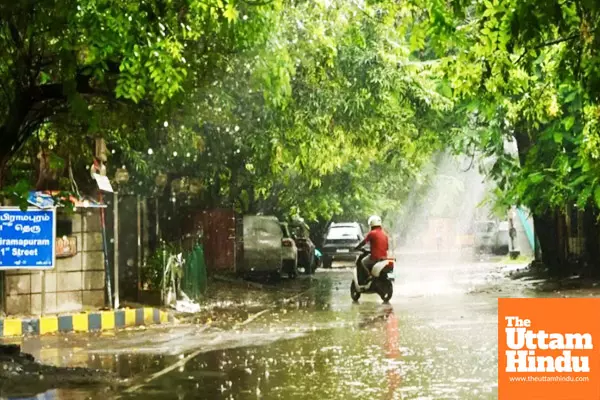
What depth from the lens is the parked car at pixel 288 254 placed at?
102 ft

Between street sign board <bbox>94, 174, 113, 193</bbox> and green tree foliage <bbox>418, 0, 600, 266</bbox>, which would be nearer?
green tree foliage <bbox>418, 0, 600, 266</bbox>

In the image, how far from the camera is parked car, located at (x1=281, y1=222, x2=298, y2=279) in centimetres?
3097

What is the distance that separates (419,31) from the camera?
10.0 m

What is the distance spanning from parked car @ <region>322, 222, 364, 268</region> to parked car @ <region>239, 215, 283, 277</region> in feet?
42.3

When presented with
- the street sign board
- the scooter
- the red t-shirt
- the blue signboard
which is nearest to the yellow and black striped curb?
the blue signboard

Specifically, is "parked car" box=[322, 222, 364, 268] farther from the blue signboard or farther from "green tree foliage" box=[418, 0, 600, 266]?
the blue signboard

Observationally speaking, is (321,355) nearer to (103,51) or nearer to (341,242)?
(103,51)

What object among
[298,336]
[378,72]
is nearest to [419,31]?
[298,336]

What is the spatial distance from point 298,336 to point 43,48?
214 inches

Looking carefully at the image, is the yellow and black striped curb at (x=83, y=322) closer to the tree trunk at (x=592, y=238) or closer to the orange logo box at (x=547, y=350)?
the orange logo box at (x=547, y=350)

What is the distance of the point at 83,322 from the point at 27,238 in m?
1.70

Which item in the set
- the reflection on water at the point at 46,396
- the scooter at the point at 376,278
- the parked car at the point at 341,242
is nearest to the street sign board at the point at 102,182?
the scooter at the point at 376,278

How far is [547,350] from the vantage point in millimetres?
7824

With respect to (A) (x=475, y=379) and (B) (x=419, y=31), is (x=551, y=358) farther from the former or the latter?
(B) (x=419, y=31)
